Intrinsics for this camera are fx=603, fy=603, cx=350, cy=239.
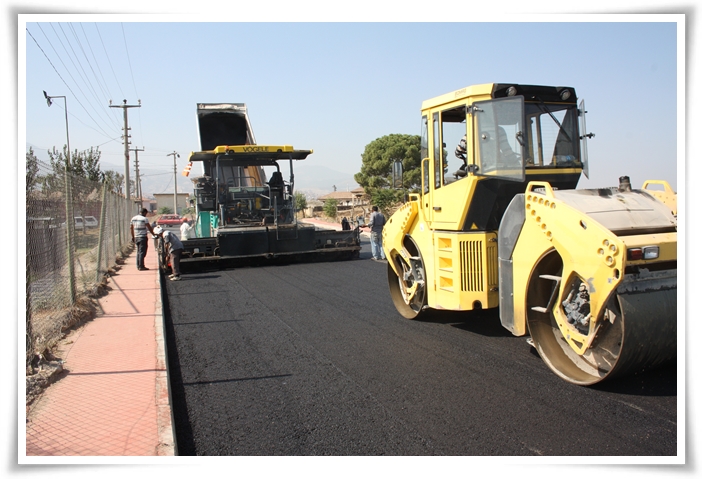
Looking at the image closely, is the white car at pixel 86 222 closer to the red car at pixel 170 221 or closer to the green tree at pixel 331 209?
the green tree at pixel 331 209

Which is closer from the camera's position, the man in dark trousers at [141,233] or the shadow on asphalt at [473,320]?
the shadow on asphalt at [473,320]

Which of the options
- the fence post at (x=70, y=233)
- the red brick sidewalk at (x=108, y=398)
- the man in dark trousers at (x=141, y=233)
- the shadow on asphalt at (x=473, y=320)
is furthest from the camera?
the man in dark trousers at (x=141, y=233)

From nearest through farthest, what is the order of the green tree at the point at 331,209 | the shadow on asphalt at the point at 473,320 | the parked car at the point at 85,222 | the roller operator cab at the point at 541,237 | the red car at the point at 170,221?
the roller operator cab at the point at 541,237
the shadow on asphalt at the point at 473,320
the parked car at the point at 85,222
the green tree at the point at 331,209
the red car at the point at 170,221

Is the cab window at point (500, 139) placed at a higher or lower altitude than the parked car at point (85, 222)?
higher

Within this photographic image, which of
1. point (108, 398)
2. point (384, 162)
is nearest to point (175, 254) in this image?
point (108, 398)

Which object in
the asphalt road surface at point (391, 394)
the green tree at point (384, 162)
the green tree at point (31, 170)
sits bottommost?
the asphalt road surface at point (391, 394)

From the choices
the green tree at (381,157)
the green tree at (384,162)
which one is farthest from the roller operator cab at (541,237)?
the green tree at (381,157)

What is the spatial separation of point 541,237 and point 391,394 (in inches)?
69.8

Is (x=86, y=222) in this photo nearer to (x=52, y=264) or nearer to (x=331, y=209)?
(x=52, y=264)

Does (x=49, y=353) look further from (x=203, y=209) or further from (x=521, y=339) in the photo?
(x=203, y=209)

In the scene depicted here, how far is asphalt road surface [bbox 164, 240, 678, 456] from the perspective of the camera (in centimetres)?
393

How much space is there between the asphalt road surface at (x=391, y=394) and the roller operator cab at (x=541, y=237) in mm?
384

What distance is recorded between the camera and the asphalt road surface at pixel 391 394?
3932 millimetres
